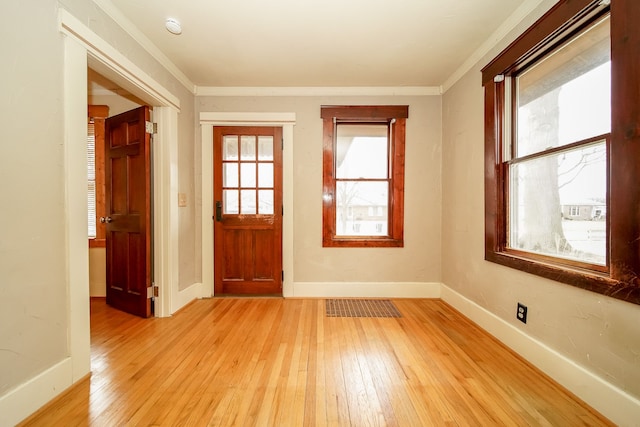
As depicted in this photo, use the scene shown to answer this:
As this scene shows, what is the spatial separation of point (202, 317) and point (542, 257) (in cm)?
289

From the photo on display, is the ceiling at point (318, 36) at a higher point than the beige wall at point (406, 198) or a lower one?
higher

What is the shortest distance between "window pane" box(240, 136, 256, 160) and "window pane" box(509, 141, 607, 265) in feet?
8.64

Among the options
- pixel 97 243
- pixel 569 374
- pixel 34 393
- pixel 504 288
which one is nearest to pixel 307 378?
pixel 34 393

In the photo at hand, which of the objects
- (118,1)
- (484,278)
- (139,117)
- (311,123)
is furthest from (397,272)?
(118,1)

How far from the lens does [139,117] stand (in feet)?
8.38

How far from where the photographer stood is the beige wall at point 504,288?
132 centimetres

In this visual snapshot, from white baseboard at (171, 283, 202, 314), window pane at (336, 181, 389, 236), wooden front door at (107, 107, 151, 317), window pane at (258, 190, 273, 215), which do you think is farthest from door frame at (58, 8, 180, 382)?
window pane at (336, 181, 389, 236)

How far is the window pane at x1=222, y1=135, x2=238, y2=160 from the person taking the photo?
3.22 metres

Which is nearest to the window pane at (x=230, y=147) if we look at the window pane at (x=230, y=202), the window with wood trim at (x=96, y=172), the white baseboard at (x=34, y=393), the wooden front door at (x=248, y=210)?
the wooden front door at (x=248, y=210)

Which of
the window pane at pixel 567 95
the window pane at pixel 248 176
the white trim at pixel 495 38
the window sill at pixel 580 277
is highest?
the white trim at pixel 495 38

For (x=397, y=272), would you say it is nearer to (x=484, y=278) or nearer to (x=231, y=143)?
(x=484, y=278)

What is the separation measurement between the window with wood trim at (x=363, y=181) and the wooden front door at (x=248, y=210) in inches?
24.5

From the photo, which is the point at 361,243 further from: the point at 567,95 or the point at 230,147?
the point at 567,95

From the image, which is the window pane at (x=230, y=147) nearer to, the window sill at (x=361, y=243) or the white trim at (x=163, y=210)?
the white trim at (x=163, y=210)
